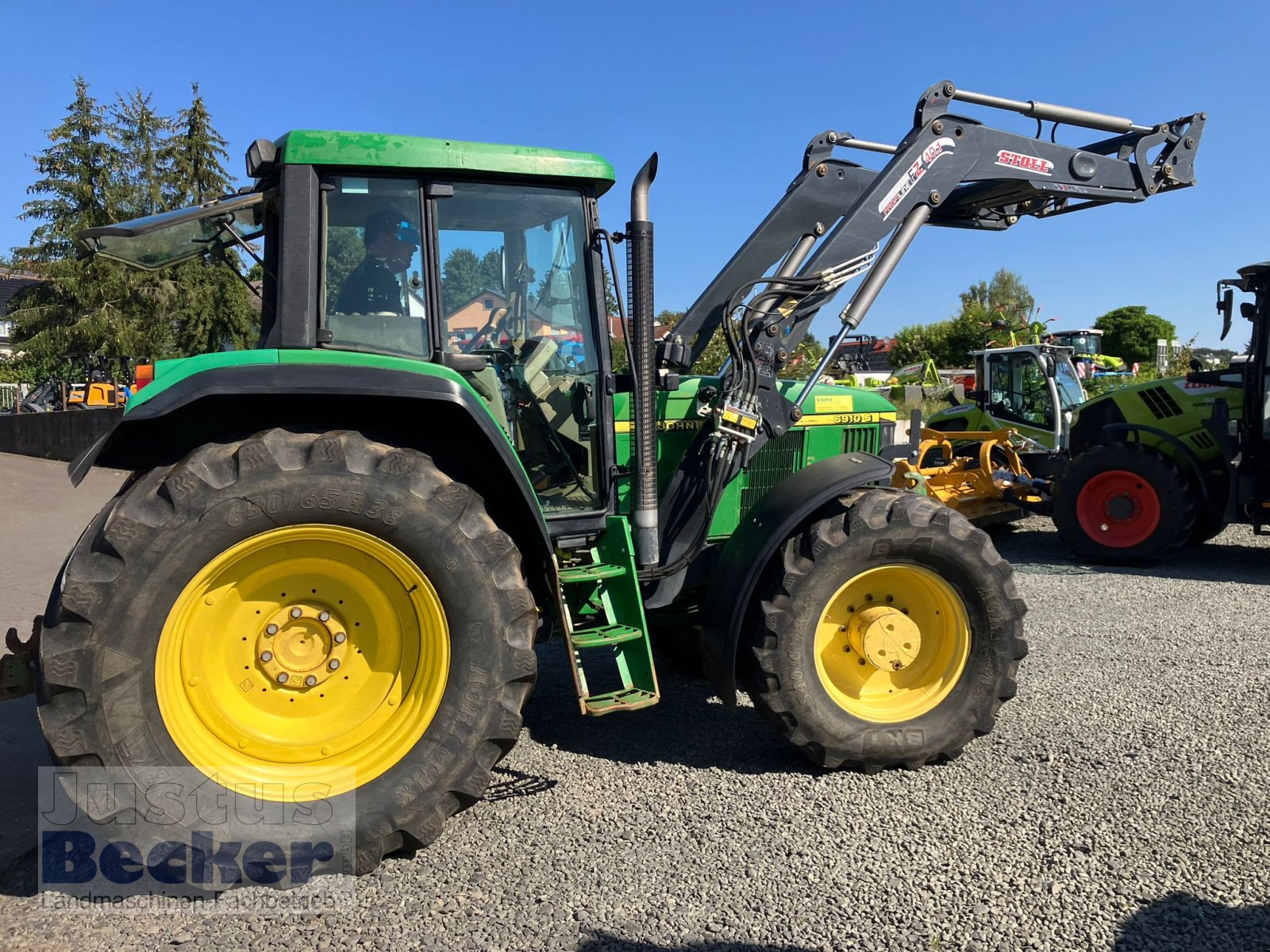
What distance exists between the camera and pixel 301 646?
9.94 feet

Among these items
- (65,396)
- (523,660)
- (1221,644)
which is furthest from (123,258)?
(65,396)

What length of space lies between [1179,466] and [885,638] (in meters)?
5.62

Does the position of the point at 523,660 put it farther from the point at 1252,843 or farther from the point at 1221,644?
the point at 1221,644

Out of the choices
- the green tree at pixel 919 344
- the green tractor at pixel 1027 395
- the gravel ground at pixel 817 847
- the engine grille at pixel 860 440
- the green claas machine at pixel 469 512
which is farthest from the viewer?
the green tree at pixel 919 344

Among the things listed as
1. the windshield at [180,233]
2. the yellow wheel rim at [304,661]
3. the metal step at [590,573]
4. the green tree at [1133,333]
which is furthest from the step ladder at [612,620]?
the green tree at [1133,333]

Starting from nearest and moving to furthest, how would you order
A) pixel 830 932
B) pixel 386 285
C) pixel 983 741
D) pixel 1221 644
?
1. pixel 830 932
2. pixel 386 285
3. pixel 983 741
4. pixel 1221 644

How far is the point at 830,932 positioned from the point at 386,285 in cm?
257

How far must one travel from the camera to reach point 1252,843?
9.73 ft

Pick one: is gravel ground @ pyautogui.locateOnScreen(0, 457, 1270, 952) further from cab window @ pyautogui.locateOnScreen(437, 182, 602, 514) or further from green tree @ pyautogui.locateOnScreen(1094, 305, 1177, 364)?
green tree @ pyautogui.locateOnScreen(1094, 305, 1177, 364)

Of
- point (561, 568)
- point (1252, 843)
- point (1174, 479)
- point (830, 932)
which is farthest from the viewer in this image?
point (1174, 479)

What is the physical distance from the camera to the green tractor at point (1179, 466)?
746cm

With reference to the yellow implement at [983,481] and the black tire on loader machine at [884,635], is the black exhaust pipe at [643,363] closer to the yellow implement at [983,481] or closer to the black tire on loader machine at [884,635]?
the black tire on loader machine at [884,635]

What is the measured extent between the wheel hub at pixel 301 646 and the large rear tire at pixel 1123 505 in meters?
7.09

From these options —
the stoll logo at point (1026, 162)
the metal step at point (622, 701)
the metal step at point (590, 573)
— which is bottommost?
the metal step at point (622, 701)
